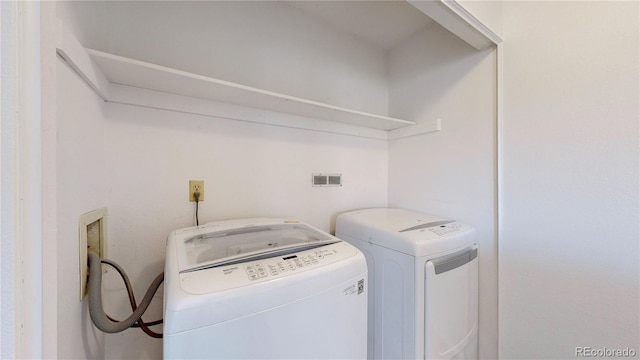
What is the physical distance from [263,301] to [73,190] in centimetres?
64

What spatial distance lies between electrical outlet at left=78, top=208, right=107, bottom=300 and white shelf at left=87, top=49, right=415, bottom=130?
53cm

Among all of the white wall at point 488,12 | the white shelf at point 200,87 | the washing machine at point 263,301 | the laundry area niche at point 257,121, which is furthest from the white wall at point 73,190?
the white wall at point 488,12

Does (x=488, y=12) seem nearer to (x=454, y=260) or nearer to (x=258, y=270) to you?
(x=454, y=260)

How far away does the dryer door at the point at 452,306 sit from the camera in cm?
101

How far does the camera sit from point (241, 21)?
1281 millimetres

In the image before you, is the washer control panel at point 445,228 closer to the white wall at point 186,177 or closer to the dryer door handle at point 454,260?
the dryer door handle at point 454,260

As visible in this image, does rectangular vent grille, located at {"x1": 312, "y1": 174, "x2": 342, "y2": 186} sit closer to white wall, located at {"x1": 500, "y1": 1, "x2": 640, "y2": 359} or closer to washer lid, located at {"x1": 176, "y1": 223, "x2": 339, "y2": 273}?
washer lid, located at {"x1": 176, "y1": 223, "x2": 339, "y2": 273}

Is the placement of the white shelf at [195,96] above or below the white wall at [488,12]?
below

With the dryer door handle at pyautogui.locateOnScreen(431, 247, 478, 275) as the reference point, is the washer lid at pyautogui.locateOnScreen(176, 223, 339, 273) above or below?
above

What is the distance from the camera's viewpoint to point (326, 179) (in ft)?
5.09

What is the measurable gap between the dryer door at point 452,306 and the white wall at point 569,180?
0.50 feet

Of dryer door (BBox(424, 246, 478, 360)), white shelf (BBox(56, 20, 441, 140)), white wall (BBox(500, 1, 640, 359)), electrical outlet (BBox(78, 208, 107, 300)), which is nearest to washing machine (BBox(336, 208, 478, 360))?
dryer door (BBox(424, 246, 478, 360))

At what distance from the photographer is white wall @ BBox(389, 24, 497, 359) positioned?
4.09 ft

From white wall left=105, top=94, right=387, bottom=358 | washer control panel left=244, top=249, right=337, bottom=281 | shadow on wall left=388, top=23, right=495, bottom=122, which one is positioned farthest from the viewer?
shadow on wall left=388, top=23, right=495, bottom=122
